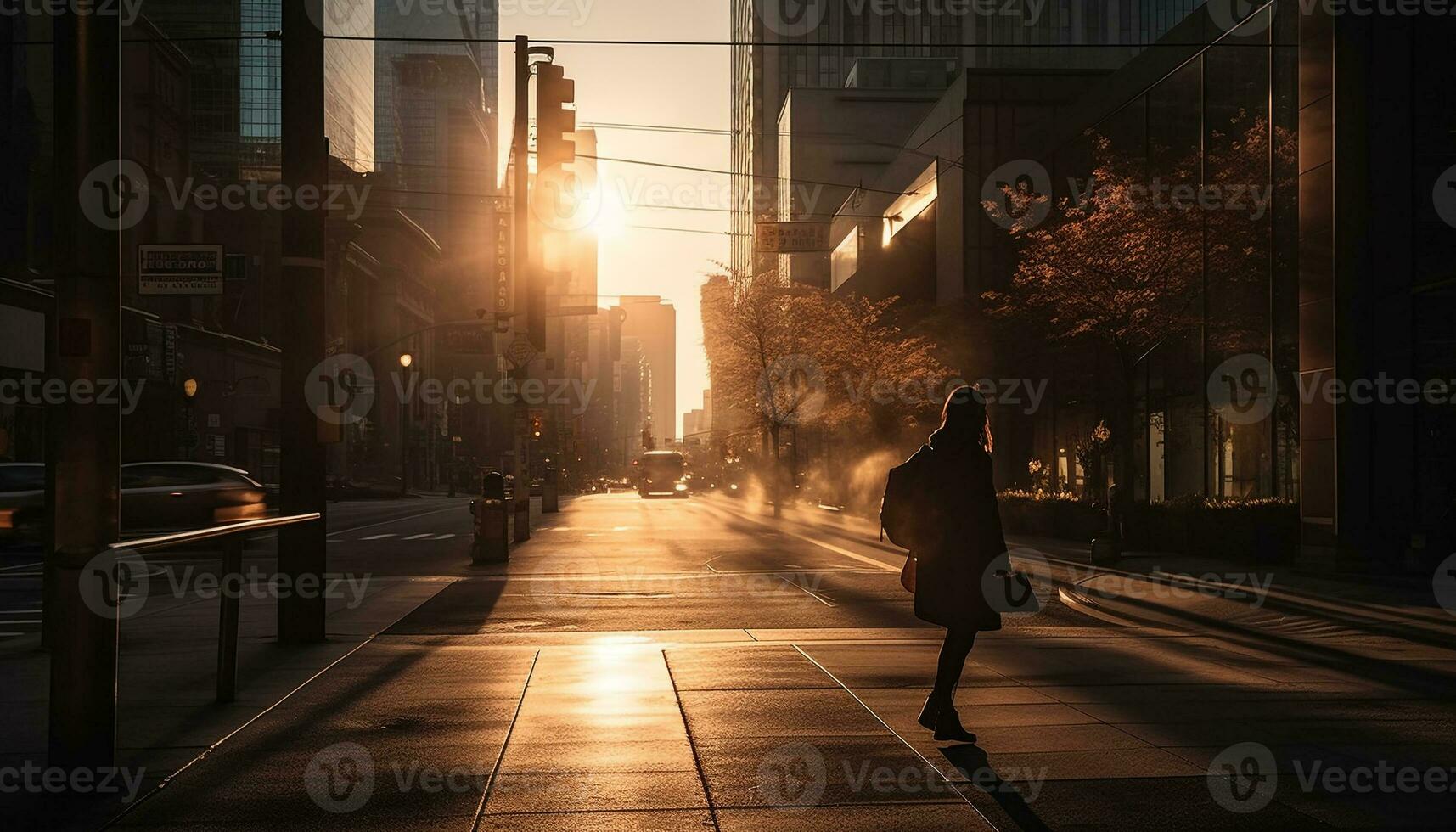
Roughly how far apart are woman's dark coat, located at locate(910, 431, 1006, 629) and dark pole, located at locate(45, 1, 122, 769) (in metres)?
4.42

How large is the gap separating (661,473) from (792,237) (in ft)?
183

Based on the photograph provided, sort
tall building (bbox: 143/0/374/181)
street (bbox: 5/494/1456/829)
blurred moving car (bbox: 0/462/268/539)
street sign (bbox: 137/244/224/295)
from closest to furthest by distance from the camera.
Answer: street (bbox: 5/494/1456/829)
street sign (bbox: 137/244/224/295)
blurred moving car (bbox: 0/462/268/539)
tall building (bbox: 143/0/374/181)

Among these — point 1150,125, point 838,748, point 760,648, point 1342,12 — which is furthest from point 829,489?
point 838,748

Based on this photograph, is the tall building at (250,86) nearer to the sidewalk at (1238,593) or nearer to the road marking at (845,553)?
the road marking at (845,553)

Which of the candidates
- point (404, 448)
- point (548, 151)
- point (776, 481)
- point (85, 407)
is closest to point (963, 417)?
point (85, 407)

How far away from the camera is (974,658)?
11211 millimetres

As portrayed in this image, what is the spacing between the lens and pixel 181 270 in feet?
37.8

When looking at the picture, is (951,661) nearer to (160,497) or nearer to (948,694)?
(948,694)

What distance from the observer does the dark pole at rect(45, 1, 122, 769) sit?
244 inches

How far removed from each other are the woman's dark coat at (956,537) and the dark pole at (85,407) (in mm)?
4418

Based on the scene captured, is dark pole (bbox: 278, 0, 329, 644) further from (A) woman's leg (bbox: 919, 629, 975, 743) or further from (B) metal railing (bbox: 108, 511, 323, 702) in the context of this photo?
(A) woman's leg (bbox: 919, 629, 975, 743)

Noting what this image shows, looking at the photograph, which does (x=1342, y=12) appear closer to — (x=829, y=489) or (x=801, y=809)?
(x=801, y=809)

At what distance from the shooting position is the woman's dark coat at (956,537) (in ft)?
25.1

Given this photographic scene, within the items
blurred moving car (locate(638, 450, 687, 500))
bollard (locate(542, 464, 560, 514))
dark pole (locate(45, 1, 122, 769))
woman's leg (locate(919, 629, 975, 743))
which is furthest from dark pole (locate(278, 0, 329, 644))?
blurred moving car (locate(638, 450, 687, 500))
